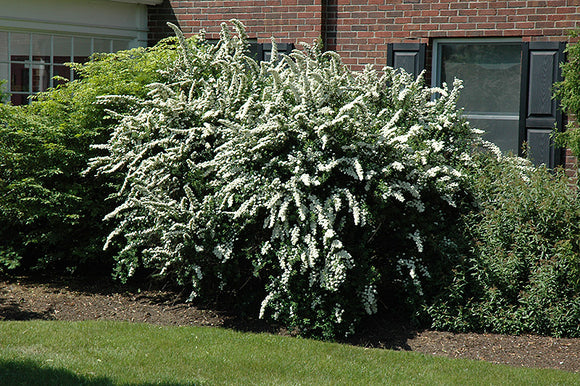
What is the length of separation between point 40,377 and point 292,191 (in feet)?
8.27

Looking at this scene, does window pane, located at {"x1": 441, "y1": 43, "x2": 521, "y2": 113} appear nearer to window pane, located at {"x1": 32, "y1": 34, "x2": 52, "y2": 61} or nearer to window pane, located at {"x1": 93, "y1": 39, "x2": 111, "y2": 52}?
window pane, located at {"x1": 93, "y1": 39, "x2": 111, "y2": 52}

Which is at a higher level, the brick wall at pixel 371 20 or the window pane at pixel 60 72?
the brick wall at pixel 371 20

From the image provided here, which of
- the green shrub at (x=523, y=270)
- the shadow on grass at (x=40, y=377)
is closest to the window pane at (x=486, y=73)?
the green shrub at (x=523, y=270)

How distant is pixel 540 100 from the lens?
28.7 ft

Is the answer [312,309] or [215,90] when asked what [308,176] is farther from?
[215,90]

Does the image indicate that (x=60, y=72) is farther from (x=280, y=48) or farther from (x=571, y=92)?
(x=571, y=92)

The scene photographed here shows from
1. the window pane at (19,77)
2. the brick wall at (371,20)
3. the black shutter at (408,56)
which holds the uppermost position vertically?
the brick wall at (371,20)

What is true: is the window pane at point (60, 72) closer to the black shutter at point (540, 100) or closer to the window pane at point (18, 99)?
the window pane at point (18, 99)

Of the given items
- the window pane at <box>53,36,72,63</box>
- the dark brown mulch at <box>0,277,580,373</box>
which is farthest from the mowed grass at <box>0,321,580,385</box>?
the window pane at <box>53,36,72,63</box>

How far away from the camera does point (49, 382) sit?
4.79 metres

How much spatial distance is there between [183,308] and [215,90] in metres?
2.28

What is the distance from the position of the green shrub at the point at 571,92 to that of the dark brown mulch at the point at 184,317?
255cm

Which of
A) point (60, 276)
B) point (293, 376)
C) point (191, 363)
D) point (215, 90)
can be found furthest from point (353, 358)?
point (60, 276)

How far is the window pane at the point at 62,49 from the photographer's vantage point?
10.4 m
